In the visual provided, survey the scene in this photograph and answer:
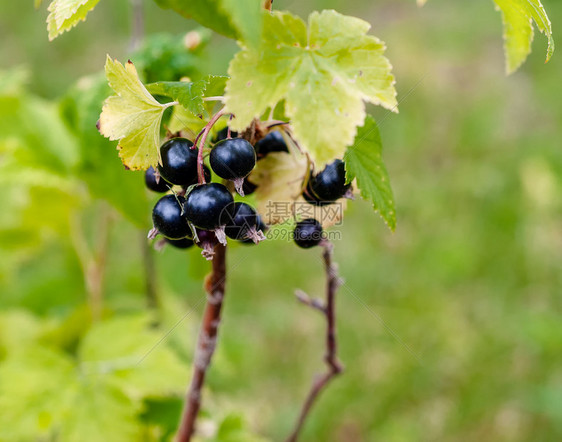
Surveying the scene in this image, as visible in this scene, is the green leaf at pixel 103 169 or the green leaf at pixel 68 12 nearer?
the green leaf at pixel 68 12

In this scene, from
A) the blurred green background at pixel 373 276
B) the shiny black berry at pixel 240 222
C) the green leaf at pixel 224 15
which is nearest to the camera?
the green leaf at pixel 224 15

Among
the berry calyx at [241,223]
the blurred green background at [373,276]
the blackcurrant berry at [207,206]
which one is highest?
the blackcurrant berry at [207,206]

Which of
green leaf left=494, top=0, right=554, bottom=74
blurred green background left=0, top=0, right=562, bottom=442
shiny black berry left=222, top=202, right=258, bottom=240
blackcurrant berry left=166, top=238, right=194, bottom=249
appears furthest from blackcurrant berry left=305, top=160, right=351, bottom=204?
blurred green background left=0, top=0, right=562, bottom=442

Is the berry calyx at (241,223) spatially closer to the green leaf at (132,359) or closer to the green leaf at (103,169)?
the green leaf at (103,169)

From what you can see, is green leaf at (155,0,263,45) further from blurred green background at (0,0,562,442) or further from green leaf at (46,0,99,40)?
blurred green background at (0,0,562,442)

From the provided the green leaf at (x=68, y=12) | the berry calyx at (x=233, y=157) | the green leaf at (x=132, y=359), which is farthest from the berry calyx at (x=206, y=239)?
the green leaf at (x=132, y=359)

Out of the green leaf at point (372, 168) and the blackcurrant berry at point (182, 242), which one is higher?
the green leaf at point (372, 168)

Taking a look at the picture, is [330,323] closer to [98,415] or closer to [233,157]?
[233,157]
